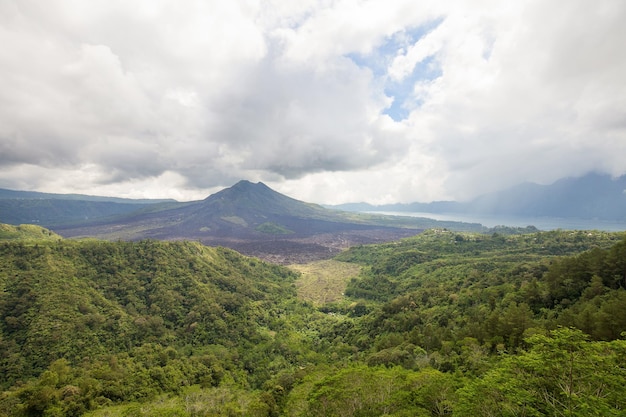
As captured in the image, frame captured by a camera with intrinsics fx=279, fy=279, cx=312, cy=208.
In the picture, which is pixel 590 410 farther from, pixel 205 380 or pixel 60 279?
pixel 60 279

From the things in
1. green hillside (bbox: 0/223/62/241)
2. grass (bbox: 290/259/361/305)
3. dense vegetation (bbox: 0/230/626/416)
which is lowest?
grass (bbox: 290/259/361/305)

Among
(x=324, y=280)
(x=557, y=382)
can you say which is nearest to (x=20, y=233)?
(x=324, y=280)

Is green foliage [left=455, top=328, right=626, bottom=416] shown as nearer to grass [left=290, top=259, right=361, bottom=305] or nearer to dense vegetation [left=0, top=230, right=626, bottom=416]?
dense vegetation [left=0, top=230, right=626, bottom=416]

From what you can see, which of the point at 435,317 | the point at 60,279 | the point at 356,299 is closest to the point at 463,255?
the point at 356,299

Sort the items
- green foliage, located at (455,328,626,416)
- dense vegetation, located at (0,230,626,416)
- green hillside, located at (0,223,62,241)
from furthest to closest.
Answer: green hillside, located at (0,223,62,241), dense vegetation, located at (0,230,626,416), green foliage, located at (455,328,626,416)

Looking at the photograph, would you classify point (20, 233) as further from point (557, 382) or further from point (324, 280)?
point (557, 382)

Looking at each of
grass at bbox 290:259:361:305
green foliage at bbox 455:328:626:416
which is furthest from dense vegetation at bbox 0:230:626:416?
grass at bbox 290:259:361:305
